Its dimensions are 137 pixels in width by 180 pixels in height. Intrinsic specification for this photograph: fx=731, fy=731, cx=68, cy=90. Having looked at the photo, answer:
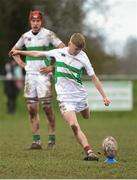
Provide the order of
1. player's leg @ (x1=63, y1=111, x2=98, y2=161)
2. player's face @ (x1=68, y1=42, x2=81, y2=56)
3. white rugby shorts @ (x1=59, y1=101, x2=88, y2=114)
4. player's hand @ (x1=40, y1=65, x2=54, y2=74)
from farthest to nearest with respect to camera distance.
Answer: player's hand @ (x1=40, y1=65, x2=54, y2=74), white rugby shorts @ (x1=59, y1=101, x2=88, y2=114), player's face @ (x1=68, y1=42, x2=81, y2=56), player's leg @ (x1=63, y1=111, x2=98, y2=161)

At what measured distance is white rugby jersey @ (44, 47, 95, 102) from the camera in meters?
11.1

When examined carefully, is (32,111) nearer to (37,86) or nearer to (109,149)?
(37,86)

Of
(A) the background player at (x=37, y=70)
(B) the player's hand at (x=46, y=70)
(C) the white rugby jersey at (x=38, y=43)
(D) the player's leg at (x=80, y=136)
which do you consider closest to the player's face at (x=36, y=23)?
(A) the background player at (x=37, y=70)

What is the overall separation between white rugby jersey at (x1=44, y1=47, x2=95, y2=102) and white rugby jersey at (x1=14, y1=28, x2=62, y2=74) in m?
1.78

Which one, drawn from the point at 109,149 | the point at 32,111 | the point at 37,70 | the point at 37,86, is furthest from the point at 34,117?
the point at 109,149

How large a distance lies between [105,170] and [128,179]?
0.90 m

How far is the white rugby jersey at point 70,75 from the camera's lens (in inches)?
436

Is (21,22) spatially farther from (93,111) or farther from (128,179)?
(128,179)

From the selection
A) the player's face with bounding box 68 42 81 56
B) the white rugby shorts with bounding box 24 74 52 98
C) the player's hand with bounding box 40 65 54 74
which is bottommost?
the white rugby shorts with bounding box 24 74 52 98

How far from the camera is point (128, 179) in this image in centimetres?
874

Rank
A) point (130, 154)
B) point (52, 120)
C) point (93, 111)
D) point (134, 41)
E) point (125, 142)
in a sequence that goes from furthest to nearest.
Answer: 1. point (134, 41)
2. point (93, 111)
3. point (125, 142)
4. point (52, 120)
5. point (130, 154)

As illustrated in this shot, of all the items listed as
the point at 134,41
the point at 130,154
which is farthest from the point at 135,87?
the point at 134,41

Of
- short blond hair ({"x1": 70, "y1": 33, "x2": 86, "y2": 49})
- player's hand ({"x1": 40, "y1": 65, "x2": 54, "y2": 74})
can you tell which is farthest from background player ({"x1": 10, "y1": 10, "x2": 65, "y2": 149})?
short blond hair ({"x1": 70, "y1": 33, "x2": 86, "y2": 49})

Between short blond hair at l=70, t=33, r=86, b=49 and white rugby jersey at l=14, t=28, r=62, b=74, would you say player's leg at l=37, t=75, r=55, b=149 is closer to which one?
white rugby jersey at l=14, t=28, r=62, b=74
